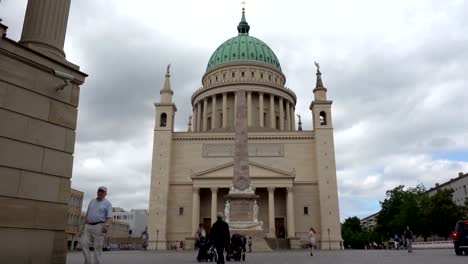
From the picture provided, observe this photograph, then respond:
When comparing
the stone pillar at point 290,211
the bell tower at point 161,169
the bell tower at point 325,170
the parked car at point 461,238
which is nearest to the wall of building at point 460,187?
the bell tower at point 325,170

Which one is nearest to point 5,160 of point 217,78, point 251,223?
point 251,223

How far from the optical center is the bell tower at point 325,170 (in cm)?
5388

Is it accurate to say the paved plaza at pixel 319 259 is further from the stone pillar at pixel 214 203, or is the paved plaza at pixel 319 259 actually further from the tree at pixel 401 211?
the tree at pixel 401 211

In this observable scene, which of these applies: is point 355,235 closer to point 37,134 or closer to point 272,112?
point 272,112

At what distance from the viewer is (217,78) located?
77938 millimetres

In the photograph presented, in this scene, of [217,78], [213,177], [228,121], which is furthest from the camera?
[217,78]

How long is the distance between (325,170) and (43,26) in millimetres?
51007

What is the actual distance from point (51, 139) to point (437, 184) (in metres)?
104

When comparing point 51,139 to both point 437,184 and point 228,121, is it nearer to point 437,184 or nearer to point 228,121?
point 228,121

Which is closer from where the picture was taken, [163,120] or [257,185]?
[257,185]

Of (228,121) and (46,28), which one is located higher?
(228,121)

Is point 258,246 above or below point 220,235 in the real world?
below

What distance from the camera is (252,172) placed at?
5394cm

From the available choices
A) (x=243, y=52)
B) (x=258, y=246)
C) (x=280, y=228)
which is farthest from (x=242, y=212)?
(x=243, y=52)
